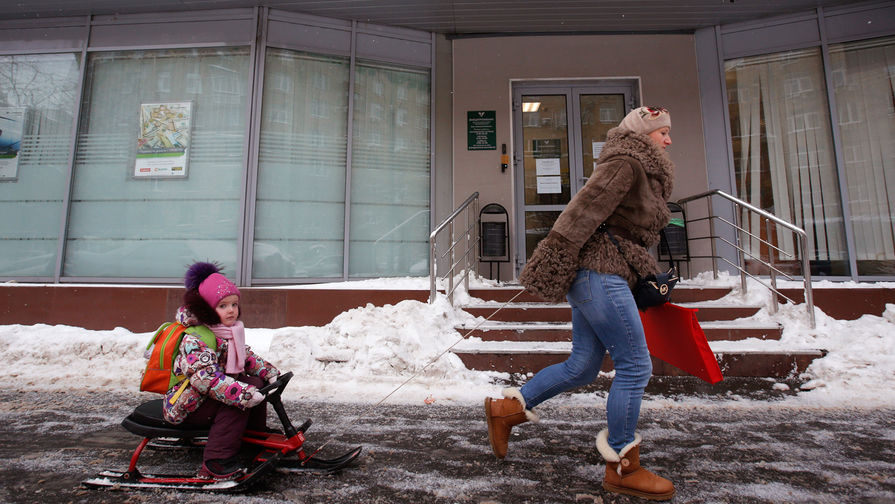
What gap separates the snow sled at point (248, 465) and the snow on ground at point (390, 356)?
1126 millimetres

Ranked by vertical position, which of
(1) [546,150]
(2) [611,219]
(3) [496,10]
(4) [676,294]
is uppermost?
(3) [496,10]

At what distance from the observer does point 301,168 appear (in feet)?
19.8

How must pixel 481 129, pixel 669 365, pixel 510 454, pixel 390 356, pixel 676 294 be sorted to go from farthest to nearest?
pixel 481 129, pixel 676 294, pixel 390 356, pixel 669 365, pixel 510 454

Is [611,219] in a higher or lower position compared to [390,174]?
lower

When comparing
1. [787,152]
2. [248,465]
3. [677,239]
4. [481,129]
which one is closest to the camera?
[248,465]

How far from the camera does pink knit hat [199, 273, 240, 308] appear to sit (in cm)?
204

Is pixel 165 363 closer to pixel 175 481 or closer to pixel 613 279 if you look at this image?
pixel 175 481

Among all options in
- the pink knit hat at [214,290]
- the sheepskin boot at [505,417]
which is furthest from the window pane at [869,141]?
the pink knit hat at [214,290]

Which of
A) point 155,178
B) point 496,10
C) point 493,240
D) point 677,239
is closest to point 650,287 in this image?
point 493,240

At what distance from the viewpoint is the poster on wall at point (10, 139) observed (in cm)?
600

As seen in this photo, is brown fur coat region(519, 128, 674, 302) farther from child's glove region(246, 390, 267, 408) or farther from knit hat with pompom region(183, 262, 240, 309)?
knit hat with pompom region(183, 262, 240, 309)

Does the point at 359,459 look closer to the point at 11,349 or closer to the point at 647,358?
the point at 647,358

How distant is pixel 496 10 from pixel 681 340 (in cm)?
567

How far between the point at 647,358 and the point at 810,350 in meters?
2.99
